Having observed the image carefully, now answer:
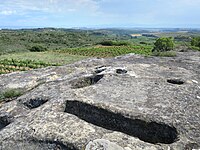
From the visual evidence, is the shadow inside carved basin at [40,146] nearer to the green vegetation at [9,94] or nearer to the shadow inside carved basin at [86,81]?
the shadow inside carved basin at [86,81]

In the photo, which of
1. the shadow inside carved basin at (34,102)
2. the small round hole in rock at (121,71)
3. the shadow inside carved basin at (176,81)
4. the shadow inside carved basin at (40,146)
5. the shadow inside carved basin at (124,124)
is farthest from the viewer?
the small round hole in rock at (121,71)

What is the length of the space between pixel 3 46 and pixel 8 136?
124826mm

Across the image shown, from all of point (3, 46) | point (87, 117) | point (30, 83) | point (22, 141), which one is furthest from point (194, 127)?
point (3, 46)

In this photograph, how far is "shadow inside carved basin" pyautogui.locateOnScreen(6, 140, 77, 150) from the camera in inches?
258

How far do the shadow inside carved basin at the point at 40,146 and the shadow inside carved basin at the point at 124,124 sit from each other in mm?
1790

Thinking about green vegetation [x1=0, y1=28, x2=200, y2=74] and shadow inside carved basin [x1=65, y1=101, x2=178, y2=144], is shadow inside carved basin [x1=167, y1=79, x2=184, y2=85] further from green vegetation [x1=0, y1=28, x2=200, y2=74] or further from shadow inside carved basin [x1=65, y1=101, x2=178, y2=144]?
green vegetation [x1=0, y1=28, x2=200, y2=74]

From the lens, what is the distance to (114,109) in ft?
26.5

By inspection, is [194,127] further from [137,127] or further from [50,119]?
[50,119]

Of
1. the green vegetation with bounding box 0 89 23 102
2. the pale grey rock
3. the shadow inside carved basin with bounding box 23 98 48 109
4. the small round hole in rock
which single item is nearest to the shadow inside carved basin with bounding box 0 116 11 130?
the shadow inside carved basin with bounding box 23 98 48 109

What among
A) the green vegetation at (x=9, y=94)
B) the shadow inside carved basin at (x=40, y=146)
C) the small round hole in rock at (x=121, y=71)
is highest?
the small round hole in rock at (x=121, y=71)

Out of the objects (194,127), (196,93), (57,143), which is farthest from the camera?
(196,93)

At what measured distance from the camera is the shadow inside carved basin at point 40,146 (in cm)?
656

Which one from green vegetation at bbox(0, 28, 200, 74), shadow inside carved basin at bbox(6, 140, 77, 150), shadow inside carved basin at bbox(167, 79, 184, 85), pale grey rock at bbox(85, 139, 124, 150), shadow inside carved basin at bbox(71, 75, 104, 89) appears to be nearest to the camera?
pale grey rock at bbox(85, 139, 124, 150)

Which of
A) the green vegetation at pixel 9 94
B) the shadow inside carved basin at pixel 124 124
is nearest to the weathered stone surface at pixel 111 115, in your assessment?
the shadow inside carved basin at pixel 124 124
